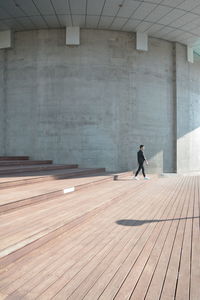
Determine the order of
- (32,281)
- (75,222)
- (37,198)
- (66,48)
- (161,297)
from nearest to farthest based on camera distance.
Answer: (161,297) < (32,281) < (75,222) < (37,198) < (66,48)

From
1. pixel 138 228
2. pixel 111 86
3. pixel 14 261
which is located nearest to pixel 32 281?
pixel 14 261

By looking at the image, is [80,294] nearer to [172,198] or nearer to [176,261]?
[176,261]

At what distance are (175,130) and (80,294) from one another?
1047 centimetres

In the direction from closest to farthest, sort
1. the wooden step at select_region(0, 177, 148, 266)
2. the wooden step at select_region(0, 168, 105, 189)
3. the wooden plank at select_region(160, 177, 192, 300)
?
the wooden plank at select_region(160, 177, 192, 300), the wooden step at select_region(0, 177, 148, 266), the wooden step at select_region(0, 168, 105, 189)

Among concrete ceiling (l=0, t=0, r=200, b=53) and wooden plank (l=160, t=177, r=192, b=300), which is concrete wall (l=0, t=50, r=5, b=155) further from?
wooden plank (l=160, t=177, r=192, b=300)

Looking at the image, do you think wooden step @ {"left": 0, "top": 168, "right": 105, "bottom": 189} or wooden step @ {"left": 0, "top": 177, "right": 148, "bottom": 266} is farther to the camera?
wooden step @ {"left": 0, "top": 168, "right": 105, "bottom": 189}

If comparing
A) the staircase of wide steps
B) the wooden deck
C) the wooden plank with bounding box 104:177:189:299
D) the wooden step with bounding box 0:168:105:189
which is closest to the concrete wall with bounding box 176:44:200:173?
the wooden step with bounding box 0:168:105:189

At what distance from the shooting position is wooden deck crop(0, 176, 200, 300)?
5.21 ft

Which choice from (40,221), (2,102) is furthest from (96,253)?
(2,102)

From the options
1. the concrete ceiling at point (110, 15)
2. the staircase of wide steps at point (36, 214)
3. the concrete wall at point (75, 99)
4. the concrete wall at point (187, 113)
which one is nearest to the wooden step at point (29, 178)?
the staircase of wide steps at point (36, 214)

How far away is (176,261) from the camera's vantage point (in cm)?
203

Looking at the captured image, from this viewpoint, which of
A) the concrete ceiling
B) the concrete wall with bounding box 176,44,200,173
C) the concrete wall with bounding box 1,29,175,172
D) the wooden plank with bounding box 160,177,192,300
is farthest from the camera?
the concrete wall with bounding box 176,44,200,173

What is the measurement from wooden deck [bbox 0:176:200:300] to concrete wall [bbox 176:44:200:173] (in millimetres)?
8072

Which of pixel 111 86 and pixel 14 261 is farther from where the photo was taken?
pixel 111 86
